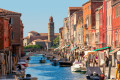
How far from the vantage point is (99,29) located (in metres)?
59.9

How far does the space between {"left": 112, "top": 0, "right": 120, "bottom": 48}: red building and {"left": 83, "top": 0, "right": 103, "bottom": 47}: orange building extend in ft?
55.6

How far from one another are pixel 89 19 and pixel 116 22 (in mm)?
22943

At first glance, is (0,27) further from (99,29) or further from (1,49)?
(99,29)

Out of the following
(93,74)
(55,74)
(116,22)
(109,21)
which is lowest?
(55,74)

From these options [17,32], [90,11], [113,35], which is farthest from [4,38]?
[17,32]

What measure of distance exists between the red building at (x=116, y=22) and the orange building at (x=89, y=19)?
16937mm

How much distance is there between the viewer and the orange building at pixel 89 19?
68.9 m

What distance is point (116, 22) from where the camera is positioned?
4812 cm

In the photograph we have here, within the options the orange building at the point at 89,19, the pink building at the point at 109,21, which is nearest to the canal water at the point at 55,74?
the pink building at the point at 109,21

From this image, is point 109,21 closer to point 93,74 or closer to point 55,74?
point 55,74

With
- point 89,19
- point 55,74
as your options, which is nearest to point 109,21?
point 55,74

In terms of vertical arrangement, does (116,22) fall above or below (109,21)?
below

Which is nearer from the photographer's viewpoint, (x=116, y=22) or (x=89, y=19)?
(x=116, y=22)

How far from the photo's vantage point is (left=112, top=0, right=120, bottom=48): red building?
4700 cm
